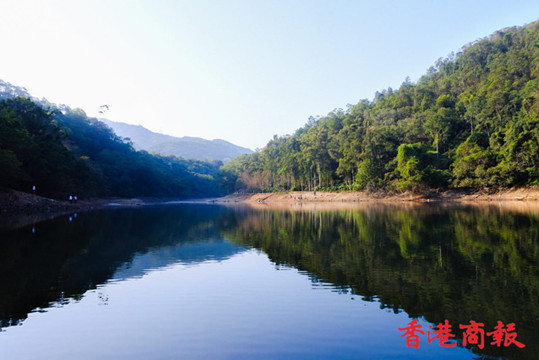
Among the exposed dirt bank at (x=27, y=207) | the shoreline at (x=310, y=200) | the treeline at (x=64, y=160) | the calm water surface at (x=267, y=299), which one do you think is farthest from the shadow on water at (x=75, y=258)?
the treeline at (x=64, y=160)

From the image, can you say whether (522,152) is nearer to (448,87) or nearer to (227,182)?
(448,87)

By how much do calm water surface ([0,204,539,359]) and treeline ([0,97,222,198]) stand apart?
27.5 metres

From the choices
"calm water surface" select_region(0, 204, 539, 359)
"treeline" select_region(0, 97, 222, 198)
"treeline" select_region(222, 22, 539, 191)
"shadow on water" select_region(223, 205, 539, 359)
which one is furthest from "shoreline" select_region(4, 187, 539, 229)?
"shadow on water" select_region(223, 205, 539, 359)

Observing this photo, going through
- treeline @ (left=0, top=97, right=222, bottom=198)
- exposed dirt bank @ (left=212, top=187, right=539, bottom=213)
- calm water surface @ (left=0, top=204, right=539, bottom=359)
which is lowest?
calm water surface @ (left=0, top=204, right=539, bottom=359)

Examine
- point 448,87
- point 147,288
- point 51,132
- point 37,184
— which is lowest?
point 147,288

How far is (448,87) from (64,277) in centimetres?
10628

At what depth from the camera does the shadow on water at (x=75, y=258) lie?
8406 millimetres

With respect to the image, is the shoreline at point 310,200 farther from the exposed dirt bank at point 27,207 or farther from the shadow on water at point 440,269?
the shadow on water at point 440,269

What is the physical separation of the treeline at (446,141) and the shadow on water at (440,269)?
3449 cm

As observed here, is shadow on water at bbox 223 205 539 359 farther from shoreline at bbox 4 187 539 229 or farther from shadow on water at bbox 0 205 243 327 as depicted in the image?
shoreline at bbox 4 187 539 229

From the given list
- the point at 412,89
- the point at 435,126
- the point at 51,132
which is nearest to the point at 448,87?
the point at 412,89

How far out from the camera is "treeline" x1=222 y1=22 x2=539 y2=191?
157 ft

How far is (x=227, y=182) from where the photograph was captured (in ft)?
391

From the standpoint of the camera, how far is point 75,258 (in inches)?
511
